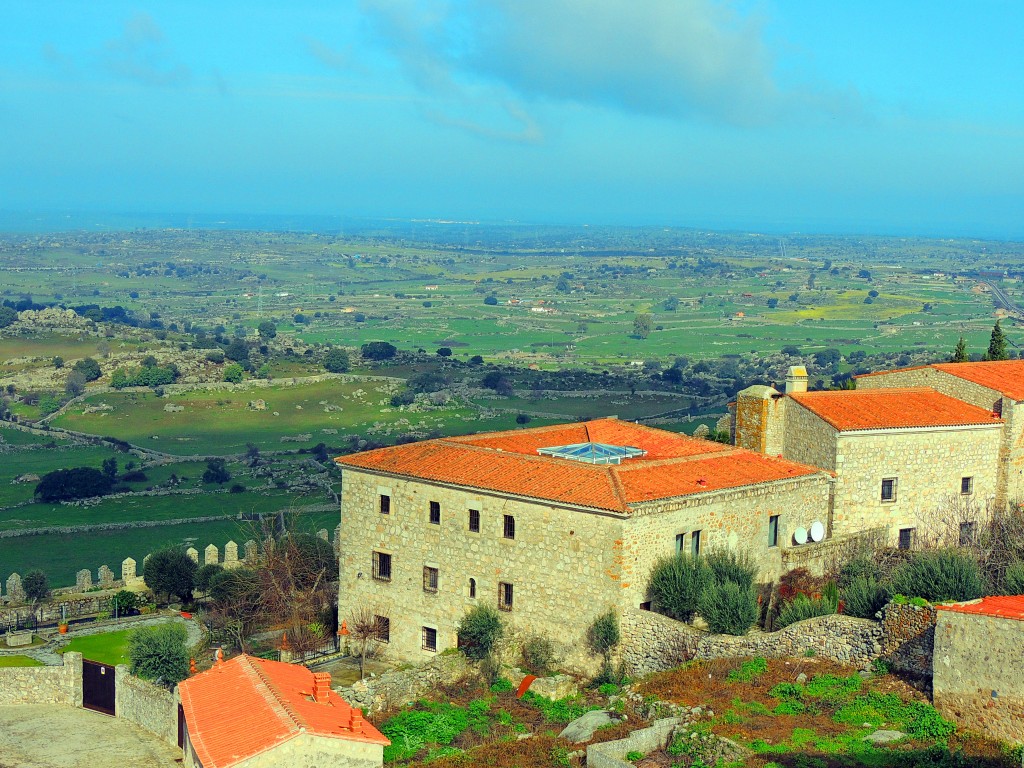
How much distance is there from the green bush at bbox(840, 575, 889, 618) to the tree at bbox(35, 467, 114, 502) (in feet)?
177

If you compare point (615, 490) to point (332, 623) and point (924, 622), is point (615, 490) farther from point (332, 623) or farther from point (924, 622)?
point (332, 623)

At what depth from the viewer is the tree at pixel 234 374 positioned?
365ft

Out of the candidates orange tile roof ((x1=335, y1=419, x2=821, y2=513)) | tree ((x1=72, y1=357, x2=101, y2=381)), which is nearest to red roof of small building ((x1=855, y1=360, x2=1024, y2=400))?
Answer: orange tile roof ((x1=335, y1=419, x2=821, y2=513))

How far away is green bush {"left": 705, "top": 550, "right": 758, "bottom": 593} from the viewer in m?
28.2

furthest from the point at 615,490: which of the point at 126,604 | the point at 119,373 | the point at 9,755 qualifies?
the point at 119,373

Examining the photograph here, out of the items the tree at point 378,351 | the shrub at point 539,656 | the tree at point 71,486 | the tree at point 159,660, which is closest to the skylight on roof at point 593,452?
the shrub at point 539,656

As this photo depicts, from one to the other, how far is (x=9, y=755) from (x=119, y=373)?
297ft

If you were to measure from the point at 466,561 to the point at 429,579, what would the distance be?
137 centimetres

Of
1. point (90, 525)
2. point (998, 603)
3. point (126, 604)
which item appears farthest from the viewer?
point (90, 525)

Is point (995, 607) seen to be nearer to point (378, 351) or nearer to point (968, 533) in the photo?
point (968, 533)

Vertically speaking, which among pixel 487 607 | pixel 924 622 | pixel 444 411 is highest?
pixel 924 622

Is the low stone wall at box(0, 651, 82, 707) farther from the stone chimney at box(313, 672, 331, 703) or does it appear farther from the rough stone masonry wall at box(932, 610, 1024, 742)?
the rough stone masonry wall at box(932, 610, 1024, 742)

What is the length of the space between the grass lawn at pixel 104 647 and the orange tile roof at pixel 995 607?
64.2ft

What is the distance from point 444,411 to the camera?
10681 cm
